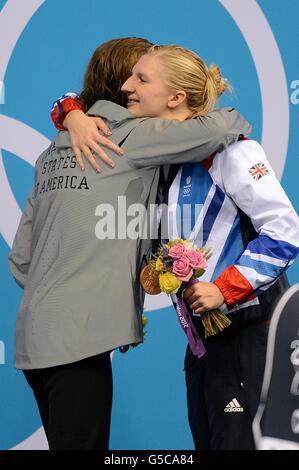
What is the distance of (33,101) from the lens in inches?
137

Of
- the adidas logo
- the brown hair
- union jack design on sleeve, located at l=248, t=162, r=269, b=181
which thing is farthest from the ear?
the adidas logo

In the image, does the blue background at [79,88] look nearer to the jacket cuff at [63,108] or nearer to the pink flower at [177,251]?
the jacket cuff at [63,108]

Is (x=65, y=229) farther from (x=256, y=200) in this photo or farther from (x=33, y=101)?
(x=33, y=101)

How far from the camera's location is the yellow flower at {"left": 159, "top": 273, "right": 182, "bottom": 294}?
2158 mm

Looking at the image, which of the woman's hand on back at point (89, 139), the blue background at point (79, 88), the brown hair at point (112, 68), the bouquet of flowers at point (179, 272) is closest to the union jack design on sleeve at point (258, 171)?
the bouquet of flowers at point (179, 272)

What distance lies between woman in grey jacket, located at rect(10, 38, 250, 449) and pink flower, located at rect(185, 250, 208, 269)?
149mm

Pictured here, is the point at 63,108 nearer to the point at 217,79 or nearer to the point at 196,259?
the point at 217,79

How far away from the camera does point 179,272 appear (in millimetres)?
2135

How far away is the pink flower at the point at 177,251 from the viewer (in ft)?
7.07

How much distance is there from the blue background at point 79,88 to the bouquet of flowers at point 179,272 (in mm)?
1278

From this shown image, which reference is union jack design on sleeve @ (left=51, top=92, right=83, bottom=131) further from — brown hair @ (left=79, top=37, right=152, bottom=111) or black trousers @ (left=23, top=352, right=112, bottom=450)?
black trousers @ (left=23, top=352, right=112, bottom=450)

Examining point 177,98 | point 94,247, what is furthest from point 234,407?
point 177,98

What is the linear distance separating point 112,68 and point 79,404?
0.90m
